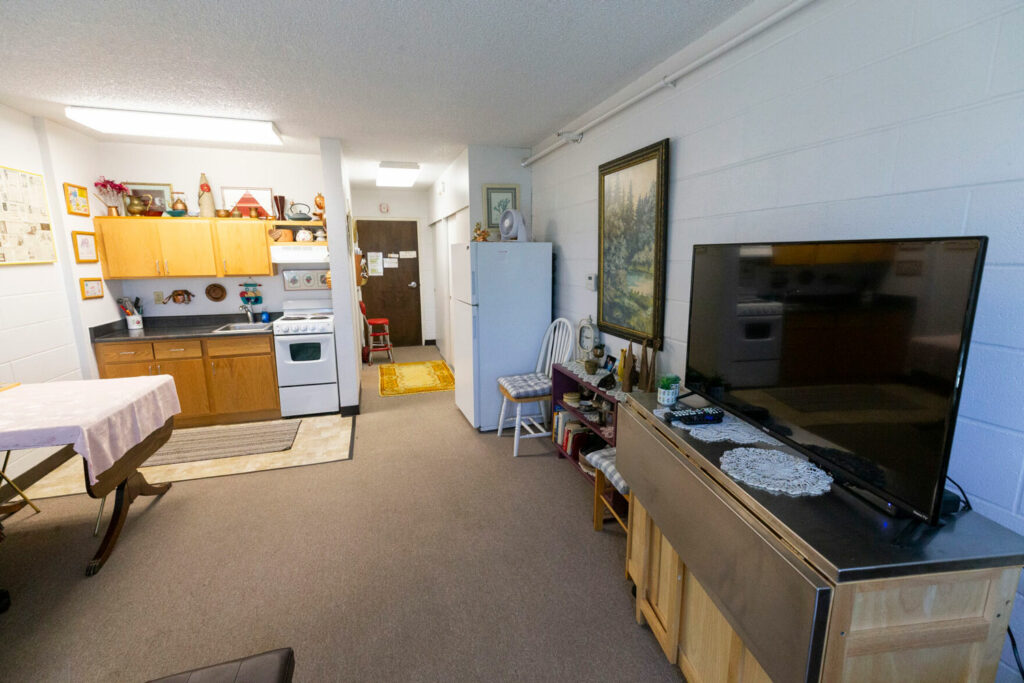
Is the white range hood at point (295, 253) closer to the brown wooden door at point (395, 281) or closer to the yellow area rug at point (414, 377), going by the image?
the yellow area rug at point (414, 377)

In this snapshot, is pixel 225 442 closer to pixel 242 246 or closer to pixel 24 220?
pixel 242 246

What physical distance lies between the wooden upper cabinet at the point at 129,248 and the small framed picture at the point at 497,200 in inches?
113

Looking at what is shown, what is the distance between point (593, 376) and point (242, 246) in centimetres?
340

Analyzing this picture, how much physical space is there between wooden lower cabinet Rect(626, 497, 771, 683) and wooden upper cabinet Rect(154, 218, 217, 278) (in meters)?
4.14

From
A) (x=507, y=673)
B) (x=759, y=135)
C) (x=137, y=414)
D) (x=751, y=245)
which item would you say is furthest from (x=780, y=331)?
(x=137, y=414)

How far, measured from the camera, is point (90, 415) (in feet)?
6.63

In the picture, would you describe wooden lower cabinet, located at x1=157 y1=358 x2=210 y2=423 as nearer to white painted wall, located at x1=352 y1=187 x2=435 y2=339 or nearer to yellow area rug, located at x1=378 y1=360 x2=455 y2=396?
yellow area rug, located at x1=378 y1=360 x2=455 y2=396

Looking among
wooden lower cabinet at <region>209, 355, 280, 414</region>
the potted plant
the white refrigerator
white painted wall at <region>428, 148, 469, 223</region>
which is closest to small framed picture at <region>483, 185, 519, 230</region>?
white painted wall at <region>428, 148, 469, 223</region>

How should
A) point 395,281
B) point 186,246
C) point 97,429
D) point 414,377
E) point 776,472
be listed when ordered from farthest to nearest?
1. point 395,281
2. point 414,377
3. point 186,246
4. point 97,429
5. point 776,472

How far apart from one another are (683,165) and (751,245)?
3.15 feet

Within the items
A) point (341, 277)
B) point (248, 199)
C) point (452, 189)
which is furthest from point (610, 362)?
point (248, 199)

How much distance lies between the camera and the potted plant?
→ 5.78 feet

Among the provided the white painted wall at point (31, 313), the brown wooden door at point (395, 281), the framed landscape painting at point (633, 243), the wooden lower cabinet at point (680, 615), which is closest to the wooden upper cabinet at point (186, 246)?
the white painted wall at point (31, 313)

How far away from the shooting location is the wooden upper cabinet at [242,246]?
403cm
